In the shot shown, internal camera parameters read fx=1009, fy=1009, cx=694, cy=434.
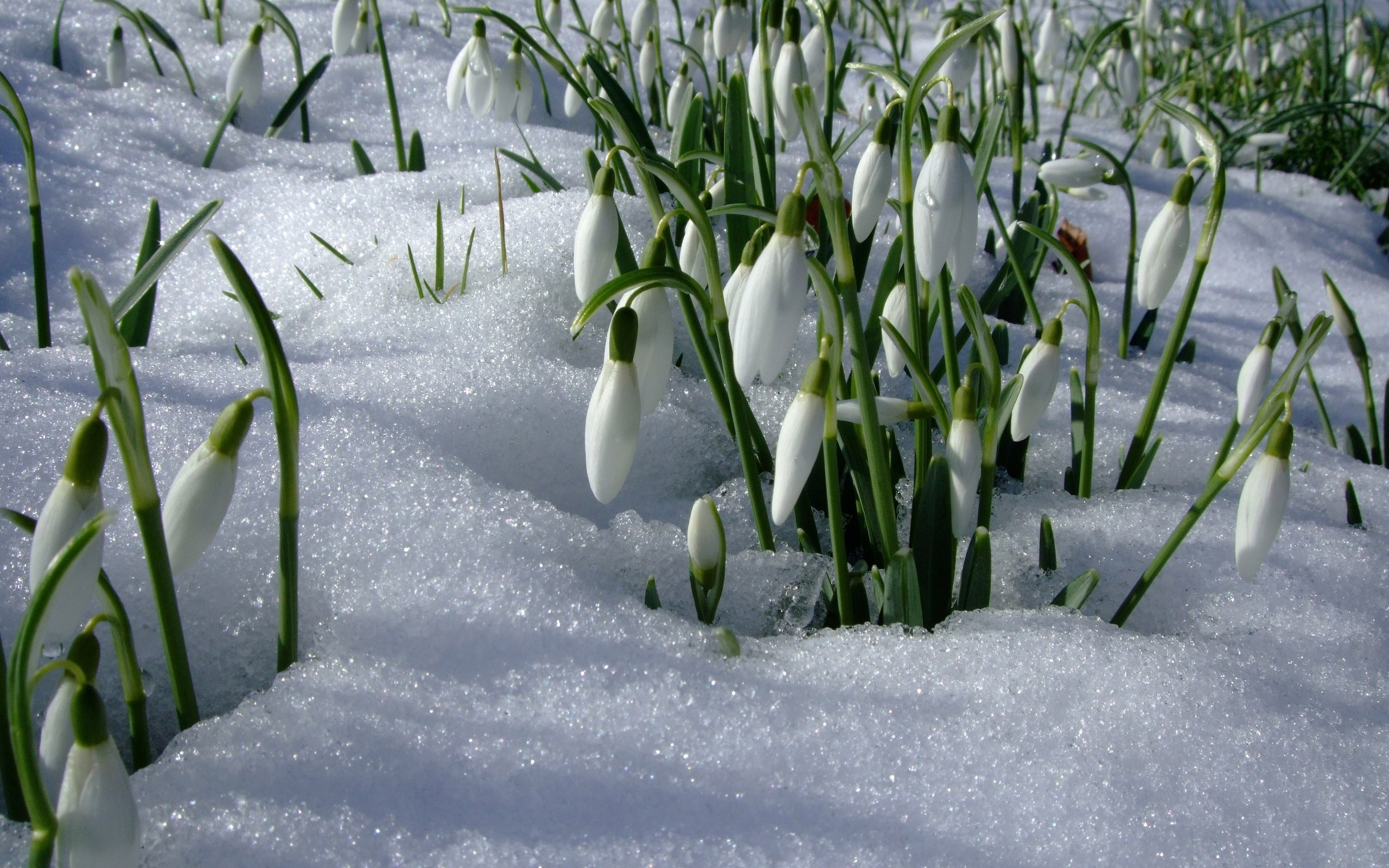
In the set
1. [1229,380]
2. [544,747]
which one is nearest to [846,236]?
[544,747]

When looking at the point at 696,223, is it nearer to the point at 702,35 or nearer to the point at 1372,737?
the point at 1372,737

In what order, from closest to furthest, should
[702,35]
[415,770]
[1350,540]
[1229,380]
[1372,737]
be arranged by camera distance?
[415,770], [1372,737], [1350,540], [1229,380], [702,35]

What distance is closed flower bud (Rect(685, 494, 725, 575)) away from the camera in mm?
793

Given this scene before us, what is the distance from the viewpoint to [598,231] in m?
0.80

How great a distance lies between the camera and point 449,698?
0.71 metres

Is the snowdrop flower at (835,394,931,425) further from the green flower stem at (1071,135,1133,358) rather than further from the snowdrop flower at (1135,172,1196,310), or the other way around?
the green flower stem at (1071,135,1133,358)

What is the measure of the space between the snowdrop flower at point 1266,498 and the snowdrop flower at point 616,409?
44 centimetres

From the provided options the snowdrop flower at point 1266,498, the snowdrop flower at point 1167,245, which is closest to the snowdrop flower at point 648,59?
the snowdrop flower at point 1167,245

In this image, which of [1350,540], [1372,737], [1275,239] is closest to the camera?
[1372,737]

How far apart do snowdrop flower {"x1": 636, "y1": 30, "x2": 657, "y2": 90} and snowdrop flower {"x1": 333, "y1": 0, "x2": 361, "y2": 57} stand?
0.56 metres

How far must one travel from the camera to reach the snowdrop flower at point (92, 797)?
47cm

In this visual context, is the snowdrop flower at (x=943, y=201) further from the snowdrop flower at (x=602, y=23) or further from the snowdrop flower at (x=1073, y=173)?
the snowdrop flower at (x=602, y=23)

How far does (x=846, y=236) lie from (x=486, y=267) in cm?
80

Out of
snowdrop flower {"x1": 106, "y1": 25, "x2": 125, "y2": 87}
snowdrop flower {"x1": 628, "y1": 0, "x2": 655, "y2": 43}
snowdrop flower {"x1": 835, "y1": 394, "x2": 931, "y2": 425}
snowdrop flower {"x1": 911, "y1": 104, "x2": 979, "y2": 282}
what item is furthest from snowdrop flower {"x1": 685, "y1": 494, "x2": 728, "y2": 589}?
snowdrop flower {"x1": 106, "y1": 25, "x2": 125, "y2": 87}
